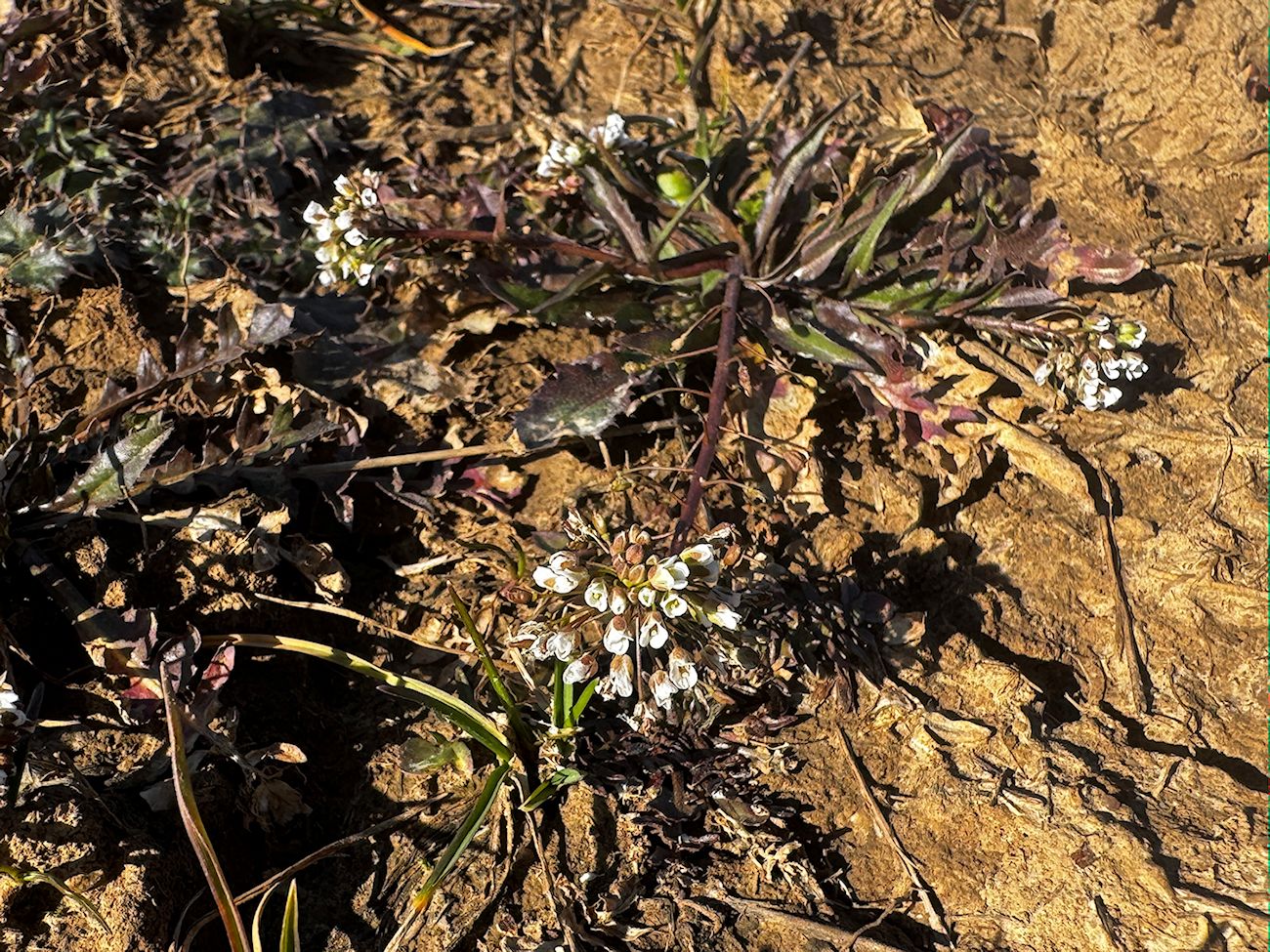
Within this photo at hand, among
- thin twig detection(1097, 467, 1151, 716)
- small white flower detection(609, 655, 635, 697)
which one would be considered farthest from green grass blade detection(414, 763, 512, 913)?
thin twig detection(1097, 467, 1151, 716)

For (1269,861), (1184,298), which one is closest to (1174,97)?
(1184,298)

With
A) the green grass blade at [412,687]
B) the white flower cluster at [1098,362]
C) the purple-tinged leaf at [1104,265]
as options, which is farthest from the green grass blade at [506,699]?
the purple-tinged leaf at [1104,265]

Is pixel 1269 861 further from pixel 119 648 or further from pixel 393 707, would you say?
pixel 119 648

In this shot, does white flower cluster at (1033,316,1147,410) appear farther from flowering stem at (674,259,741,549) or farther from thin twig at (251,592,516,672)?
thin twig at (251,592,516,672)

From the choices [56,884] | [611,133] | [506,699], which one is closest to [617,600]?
[506,699]

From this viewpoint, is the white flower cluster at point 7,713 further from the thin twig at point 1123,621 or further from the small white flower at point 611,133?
the thin twig at point 1123,621

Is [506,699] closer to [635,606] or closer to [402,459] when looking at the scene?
[635,606]
